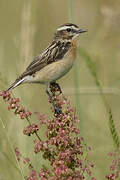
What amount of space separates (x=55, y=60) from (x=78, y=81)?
45cm

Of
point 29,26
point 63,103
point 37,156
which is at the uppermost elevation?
point 29,26

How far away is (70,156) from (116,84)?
1.54 metres

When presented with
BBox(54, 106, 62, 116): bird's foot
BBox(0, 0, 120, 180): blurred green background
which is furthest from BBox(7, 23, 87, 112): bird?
BBox(54, 106, 62, 116): bird's foot

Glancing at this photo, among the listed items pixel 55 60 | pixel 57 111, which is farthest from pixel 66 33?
pixel 57 111

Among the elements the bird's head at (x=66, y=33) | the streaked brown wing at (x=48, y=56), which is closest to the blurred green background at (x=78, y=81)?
the streaked brown wing at (x=48, y=56)

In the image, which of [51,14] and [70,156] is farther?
[51,14]

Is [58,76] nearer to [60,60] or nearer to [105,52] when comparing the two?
[60,60]

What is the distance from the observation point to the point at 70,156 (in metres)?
3.68

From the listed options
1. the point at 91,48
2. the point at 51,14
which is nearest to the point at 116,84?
the point at 91,48

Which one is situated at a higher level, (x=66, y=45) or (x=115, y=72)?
(x=66, y=45)

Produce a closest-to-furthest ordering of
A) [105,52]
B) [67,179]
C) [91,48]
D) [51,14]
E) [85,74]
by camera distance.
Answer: [67,179] < [91,48] < [85,74] < [105,52] < [51,14]

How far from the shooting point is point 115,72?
7855 millimetres

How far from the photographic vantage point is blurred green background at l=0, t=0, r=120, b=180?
513 centimetres

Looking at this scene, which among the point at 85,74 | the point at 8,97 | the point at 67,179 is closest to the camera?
the point at 67,179
